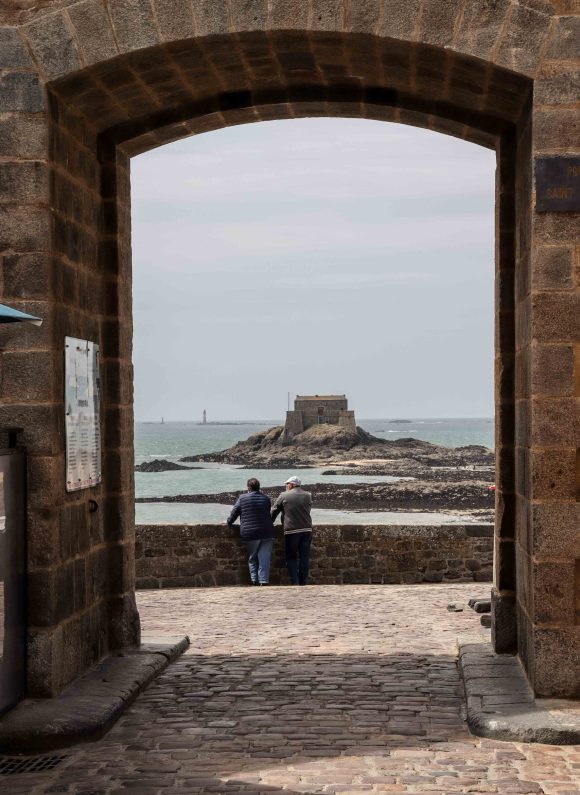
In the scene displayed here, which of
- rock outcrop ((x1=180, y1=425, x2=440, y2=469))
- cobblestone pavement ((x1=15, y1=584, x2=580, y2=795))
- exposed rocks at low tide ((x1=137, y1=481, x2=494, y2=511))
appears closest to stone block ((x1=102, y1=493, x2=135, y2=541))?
cobblestone pavement ((x1=15, y1=584, x2=580, y2=795))

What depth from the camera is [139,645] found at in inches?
337

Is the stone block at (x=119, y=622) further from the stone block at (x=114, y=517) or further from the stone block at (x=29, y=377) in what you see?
the stone block at (x=29, y=377)

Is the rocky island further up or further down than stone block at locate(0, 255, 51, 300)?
further down

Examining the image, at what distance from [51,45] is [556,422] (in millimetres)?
3474

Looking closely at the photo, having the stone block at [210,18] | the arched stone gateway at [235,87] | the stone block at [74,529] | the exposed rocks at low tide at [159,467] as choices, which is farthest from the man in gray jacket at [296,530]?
the exposed rocks at low tide at [159,467]

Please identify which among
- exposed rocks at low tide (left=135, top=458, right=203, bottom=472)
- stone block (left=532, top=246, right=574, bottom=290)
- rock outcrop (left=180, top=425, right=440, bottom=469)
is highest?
stone block (left=532, top=246, right=574, bottom=290)

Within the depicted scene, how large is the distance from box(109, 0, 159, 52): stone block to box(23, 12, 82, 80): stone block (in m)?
0.27

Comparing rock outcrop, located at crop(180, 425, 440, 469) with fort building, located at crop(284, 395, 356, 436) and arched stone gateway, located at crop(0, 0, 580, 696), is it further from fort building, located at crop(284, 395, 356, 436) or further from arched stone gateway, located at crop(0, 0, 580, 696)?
arched stone gateway, located at crop(0, 0, 580, 696)

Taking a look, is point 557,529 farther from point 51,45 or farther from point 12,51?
point 12,51

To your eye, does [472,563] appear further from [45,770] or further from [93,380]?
[45,770]

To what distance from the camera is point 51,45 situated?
685cm

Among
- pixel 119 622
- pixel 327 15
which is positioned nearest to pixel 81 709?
pixel 119 622

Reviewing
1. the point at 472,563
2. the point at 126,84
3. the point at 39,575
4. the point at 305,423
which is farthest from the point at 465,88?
the point at 305,423

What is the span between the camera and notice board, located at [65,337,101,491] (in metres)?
7.20
